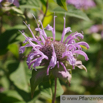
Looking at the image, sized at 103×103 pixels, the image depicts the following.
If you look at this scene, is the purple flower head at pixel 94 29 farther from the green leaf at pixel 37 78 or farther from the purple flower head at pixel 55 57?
the green leaf at pixel 37 78

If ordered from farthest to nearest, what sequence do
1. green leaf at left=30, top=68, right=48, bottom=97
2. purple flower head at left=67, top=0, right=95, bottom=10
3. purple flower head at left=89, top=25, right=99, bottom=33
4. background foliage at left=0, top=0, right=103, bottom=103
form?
purple flower head at left=67, top=0, right=95, bottom=10 → purple flower head at left=89, top=25, right=99, bottom=33 → background foliage at left=0, top=0, right=103, bottom=103 → green leaf at left=30, top=68, right=48, bottom=97

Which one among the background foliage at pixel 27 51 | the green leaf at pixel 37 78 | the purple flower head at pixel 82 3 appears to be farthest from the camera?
the purple flower head at pixel 82 3

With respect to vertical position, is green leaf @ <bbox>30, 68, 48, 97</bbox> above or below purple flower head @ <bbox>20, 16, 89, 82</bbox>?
below

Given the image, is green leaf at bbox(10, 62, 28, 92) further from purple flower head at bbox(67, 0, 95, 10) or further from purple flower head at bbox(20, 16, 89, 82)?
purple flower head at bbox(67, 0, 95, 10)

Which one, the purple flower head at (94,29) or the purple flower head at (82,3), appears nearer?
the purple flower head at (94,29)

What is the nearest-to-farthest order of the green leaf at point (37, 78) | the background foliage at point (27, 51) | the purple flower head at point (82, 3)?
the green leaf at point (37, 78), the background foliage at point (27, 51), the purple flower head at point (82, 3)

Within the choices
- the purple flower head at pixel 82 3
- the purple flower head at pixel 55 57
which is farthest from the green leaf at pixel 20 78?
the purple flower head at pixel 82 3

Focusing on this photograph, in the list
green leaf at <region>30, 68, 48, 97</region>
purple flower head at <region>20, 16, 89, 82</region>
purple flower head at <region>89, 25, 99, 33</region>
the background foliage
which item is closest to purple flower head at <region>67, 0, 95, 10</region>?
the background foliage

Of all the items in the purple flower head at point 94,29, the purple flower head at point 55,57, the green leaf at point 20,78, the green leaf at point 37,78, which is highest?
the purple flower head at point 55,57

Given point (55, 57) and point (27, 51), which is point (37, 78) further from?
point (27, 51)
